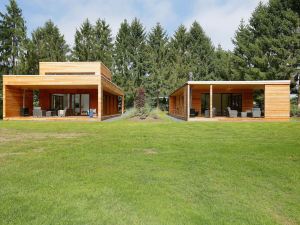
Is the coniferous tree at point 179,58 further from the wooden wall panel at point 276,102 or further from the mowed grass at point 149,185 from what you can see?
the mowed grass at point 149,185

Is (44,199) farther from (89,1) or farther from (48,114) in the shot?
(89,1)

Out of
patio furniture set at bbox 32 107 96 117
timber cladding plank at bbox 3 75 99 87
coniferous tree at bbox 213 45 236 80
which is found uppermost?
coniferous tree at bbox 213 45 236 80

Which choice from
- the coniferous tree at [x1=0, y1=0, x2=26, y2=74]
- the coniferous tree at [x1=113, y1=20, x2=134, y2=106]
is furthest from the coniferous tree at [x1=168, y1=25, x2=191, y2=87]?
the coniferous tree at [x1=0, y1=0, x2=26, y2=74]

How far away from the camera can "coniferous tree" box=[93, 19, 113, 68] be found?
40719 millimetres

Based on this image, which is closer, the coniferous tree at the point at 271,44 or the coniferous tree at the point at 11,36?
the coniferous tree at the point at 271,44

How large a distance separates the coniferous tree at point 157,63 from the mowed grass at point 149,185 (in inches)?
1303

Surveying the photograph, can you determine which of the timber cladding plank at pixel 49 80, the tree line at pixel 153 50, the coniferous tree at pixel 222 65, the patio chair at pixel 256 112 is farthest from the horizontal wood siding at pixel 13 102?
the coniferous tree at pixel 222 65

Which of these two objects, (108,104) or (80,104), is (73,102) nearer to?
(80,104)

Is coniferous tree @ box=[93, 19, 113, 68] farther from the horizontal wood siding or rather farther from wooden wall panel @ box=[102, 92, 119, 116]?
the horizontal wood siding

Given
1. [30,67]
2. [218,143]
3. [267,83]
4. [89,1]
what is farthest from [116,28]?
[218,143]

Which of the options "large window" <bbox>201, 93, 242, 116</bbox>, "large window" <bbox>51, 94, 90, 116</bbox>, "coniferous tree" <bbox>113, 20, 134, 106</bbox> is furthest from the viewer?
"coniferous tree" <bbox>113, 20, 134, 106</bbox>

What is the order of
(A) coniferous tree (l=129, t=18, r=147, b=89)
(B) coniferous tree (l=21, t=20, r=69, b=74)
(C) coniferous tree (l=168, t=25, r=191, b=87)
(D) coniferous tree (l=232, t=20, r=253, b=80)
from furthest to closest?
(C) coniferous tree (l=168, t=25, r=191, b=87)
(A) coniferous tree (l=129, t=18, r=147, b=89)
(B) coniferous tree (l=21, t=20, r=69, b=74)
(D) coniferous tree (l=232, t=20, r=253, b=80)

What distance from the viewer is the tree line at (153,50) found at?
32.2 meters

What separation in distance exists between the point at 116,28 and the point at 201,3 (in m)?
21.1
